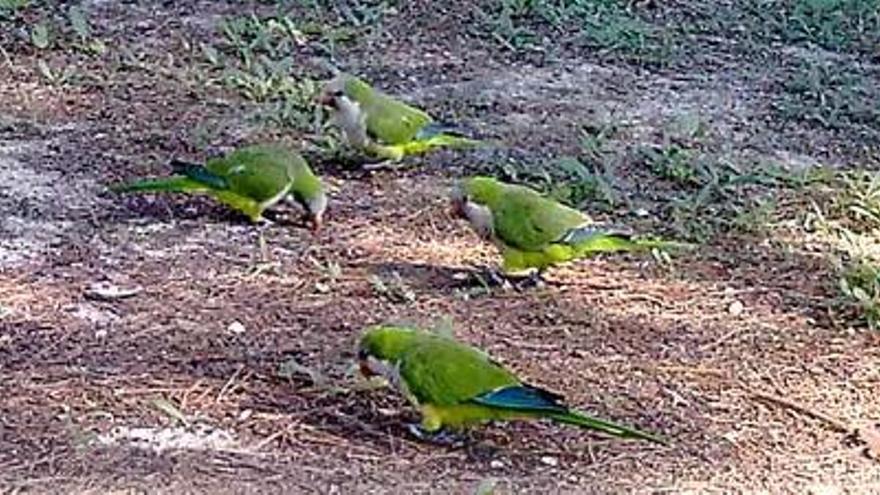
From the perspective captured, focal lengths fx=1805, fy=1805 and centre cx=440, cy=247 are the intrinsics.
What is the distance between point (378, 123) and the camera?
545cm

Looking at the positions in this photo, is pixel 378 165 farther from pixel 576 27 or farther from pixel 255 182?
pixel 576 27

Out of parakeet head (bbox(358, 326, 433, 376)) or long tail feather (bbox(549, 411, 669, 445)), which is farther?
parakeet head (bbox(358, 326, 433, 376))

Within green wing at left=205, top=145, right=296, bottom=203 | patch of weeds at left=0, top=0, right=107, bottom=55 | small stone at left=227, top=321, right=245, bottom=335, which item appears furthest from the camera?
patch of weeds at left=0, top=0, right=107, bottom=55

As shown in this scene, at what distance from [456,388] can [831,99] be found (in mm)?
3447

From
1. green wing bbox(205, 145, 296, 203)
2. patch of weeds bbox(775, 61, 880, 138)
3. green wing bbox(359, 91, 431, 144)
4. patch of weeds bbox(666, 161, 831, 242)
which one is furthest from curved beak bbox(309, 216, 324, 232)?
patch of weeds bbox(775, 61, 880, 138)

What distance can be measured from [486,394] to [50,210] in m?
1.95

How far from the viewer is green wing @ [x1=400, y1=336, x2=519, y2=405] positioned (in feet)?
12.0

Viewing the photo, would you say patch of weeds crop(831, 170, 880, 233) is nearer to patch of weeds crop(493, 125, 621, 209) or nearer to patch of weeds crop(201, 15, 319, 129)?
patch of weeds crop(493, 125, 621, 209)

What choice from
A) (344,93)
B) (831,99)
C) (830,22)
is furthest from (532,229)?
(830,22)

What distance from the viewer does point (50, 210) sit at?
514 cm

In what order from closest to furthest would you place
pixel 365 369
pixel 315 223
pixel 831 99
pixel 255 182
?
1. pixel 365 369
2. pixel 255 182
3. pixel 315 223
4. pixel 831 99

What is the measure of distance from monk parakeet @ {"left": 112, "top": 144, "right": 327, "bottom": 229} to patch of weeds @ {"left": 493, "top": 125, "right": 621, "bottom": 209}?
29.9 inches

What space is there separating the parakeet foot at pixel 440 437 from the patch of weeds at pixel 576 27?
140 inches

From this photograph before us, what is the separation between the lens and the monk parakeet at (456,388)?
11.8ft
